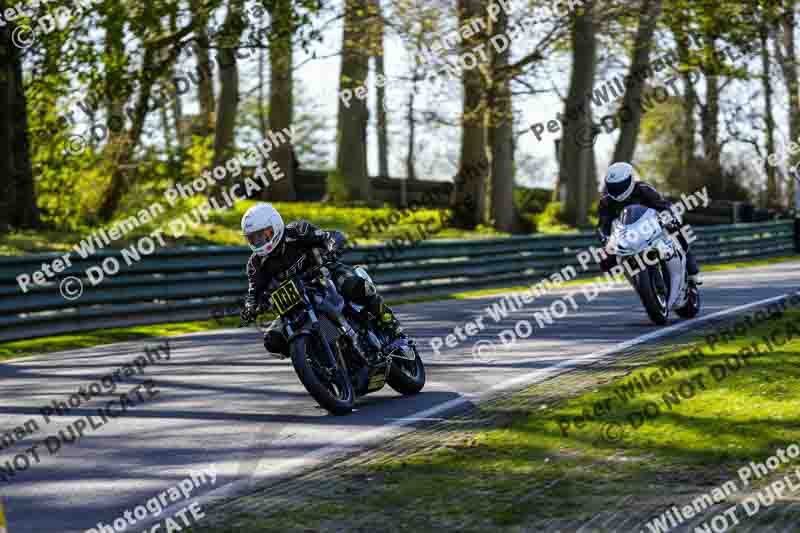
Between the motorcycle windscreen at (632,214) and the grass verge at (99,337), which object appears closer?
the motorcycle windscreen at (632,214)

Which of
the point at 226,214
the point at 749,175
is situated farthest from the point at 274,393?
the point at 749,175

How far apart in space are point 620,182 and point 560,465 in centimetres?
737

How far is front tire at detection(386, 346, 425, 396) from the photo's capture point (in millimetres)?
10039

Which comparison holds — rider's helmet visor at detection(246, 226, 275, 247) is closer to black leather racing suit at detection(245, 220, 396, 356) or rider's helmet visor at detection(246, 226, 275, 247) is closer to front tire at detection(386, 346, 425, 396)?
black leather racing suit at detection(245, 220, 396, 356)

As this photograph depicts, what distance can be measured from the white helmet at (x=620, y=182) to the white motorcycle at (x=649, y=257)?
0.17 metres

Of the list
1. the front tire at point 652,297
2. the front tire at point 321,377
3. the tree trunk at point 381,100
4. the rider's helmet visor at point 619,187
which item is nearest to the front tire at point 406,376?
the front tire at point 321,377

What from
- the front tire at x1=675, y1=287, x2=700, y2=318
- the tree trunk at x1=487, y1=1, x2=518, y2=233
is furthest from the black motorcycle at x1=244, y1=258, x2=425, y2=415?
the tree trunk at x1=487, y1=1, x2=518, y2=233

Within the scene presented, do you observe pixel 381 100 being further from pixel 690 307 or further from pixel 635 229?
pixel 635 229

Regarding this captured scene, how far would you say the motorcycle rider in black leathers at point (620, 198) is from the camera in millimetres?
14117

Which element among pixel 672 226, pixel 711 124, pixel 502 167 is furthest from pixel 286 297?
pixel 711 124

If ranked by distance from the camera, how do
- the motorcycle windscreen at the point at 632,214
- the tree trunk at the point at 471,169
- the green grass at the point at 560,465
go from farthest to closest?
the tree trunk at the point at 471,169 < the motorcycle windscreen at the point at 632,214 < the green grass at the point at 560,465

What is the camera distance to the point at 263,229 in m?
9.20

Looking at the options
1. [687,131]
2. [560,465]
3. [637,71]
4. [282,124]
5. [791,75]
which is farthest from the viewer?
[687,131]

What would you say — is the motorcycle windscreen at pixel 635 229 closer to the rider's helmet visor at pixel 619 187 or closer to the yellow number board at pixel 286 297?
the rider's helmet visor at pixel 619 187
